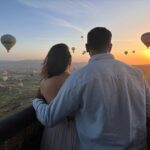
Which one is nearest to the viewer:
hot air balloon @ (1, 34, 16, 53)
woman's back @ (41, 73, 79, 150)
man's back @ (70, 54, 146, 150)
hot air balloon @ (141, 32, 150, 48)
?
man's back @ (70, 54, 146, 150)

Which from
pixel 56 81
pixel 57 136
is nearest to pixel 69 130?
pixel 57 136

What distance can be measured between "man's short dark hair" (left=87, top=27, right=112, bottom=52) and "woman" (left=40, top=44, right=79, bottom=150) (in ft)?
1.65

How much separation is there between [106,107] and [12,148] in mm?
727

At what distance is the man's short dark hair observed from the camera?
1.69 metres

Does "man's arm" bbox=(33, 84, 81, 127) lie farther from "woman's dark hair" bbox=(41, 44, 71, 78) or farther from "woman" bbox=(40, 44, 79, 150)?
"woman's dark hair" bbox=(41, 44, 71, 78)

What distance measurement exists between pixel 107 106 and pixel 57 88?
2.20 feet

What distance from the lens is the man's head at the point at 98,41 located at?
169 centimetres

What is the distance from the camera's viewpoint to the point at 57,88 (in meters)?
2.19

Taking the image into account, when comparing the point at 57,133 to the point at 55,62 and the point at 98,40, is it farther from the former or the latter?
the point at 98,40

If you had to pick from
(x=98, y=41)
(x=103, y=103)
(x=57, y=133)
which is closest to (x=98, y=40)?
(x=98, y=41)

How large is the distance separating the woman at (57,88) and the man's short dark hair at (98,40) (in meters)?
0.50

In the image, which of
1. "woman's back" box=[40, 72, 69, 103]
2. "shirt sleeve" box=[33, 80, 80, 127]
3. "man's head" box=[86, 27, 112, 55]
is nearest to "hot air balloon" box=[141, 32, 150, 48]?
"woman's back" box=[40, 72, 69, 103]

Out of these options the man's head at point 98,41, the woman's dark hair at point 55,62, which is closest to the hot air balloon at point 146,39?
the woman's dark hair at point 55,62

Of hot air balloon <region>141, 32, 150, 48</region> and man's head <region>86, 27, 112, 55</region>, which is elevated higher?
man's head <region>86, 27, 112, 55</region>
